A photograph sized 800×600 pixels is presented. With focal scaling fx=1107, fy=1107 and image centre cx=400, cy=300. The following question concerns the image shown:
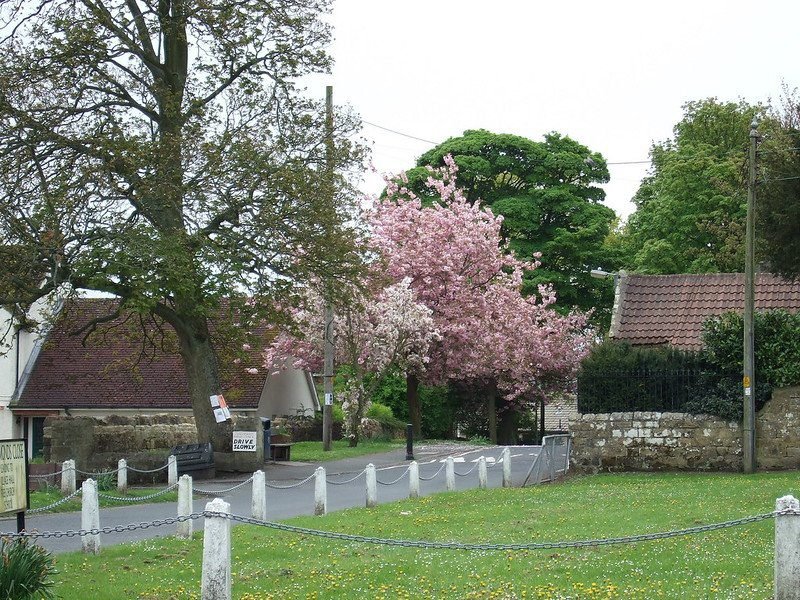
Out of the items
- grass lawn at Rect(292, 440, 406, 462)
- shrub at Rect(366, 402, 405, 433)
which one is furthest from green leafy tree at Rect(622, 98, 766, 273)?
grass lawn at Rect(292, 440, 406, 462)

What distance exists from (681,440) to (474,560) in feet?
51.4

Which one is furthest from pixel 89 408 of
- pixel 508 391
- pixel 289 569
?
pixel 289 569

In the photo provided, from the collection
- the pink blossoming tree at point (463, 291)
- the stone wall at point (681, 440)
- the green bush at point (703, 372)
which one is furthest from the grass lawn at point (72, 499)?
the pink blossoming tree at point (463, 291)

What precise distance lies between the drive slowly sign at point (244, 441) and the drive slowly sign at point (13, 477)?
1660 cm

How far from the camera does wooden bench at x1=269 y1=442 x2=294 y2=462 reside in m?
32.4

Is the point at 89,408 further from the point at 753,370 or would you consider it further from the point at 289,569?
the point at 289,569

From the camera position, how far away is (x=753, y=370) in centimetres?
2634

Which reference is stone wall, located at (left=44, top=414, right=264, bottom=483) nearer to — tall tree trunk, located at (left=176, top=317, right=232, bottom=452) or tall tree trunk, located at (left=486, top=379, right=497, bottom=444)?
tall tree trunk, located at (left=176, top=317, right=232, bottom=452)

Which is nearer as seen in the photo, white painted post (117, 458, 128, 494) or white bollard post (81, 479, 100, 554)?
white bollard post (81, 479, 100, 554)

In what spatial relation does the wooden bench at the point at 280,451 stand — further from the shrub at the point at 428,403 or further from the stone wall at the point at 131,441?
the shrub at the point at 428,403

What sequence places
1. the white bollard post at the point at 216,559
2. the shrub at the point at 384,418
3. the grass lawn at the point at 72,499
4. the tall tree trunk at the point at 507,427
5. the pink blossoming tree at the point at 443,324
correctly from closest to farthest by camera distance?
the white bollard post at the point at 216,559
the grass lawn at the point at 72,499
the pink blossoming tree at the point at 443,324
the shrub at the point at 384,418
the tall tree trunk at the point at 507,427

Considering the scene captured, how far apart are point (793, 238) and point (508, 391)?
78.2 ft

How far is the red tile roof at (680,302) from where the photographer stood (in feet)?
98.7

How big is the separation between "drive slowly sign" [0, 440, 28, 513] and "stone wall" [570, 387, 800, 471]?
17.9m
